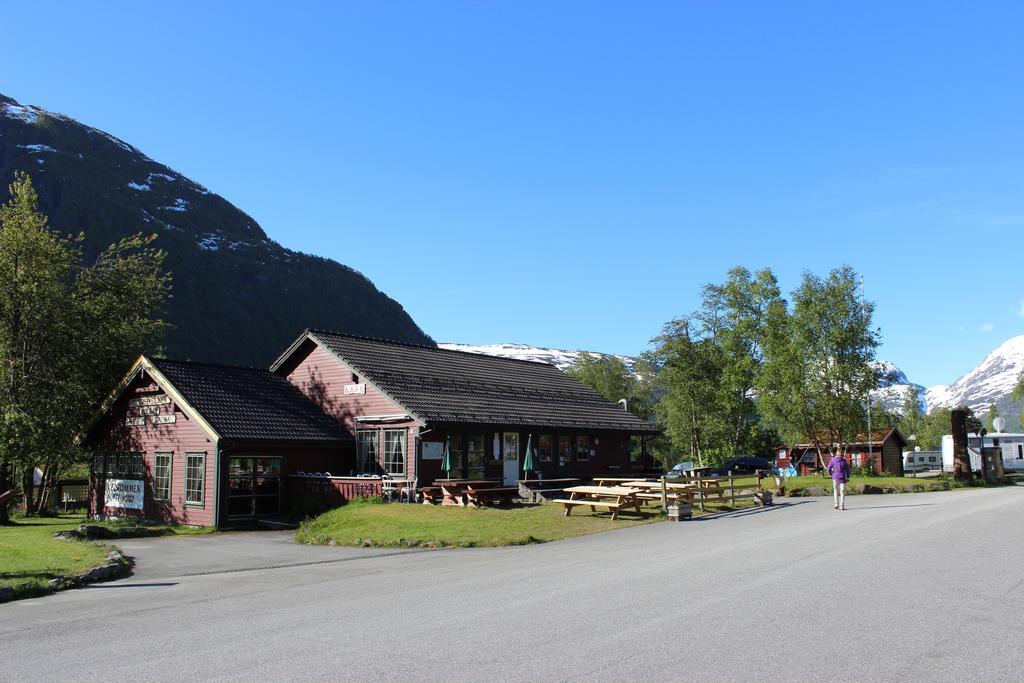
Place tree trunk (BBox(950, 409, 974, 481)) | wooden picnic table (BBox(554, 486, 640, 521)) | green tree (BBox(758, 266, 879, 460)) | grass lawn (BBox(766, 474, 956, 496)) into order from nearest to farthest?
1. wooden picnic table (BBox(554, 486, 640, 521))
2. grass lawn (BBox(766, 474, 956, 496))
3. tree trunk (BBox(950, 409, 974, 481))
4. green tree (BBox(758, 266, 879, 460))

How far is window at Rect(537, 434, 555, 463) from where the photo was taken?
107 ft

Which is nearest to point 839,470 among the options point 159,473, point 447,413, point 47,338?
point 447,413

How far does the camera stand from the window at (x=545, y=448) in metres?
32.7

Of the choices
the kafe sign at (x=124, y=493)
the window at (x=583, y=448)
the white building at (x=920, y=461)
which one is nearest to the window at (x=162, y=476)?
the kafe sign at (x=124, y=493)

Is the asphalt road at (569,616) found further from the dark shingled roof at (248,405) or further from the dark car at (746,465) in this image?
the dark car at (746,465)

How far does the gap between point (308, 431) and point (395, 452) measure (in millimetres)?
3286

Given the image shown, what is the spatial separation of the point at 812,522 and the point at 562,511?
23.2ft

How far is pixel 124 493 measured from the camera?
29.4 meters

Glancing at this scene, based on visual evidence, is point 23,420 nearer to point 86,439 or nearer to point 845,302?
point 86,439

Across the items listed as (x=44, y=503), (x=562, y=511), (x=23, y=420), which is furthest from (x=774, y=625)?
(x=44, y=503)

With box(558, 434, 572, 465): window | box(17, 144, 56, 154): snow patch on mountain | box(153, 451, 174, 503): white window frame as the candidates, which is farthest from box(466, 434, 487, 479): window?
box(17, 144, 56, 154): snow patch on mountain

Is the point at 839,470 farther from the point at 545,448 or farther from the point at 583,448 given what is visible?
the point at 583,448

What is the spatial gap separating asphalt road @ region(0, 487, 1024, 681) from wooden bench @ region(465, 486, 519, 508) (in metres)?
8.14

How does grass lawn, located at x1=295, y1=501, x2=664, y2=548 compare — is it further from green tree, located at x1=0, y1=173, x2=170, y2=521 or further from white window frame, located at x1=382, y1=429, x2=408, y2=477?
green tree, located at x1=0, y1=173, x2=170, y2=521
